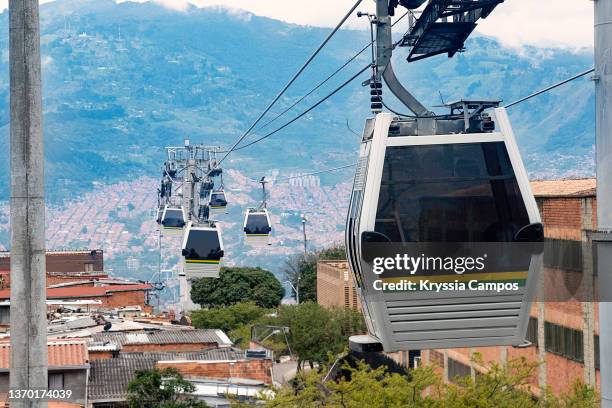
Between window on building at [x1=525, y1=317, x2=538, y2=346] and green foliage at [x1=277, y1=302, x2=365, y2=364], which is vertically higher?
→ window on building at [x1=525, y1=317, x2=538, y2=346]

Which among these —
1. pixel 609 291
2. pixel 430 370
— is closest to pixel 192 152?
pixel 430 370

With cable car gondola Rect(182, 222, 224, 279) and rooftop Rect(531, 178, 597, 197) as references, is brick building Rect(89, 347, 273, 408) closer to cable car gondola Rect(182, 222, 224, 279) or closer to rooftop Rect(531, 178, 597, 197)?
cable car gondola Rect(182, 222, 224, 279)

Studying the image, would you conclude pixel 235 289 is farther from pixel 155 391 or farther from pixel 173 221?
pixel 155 391

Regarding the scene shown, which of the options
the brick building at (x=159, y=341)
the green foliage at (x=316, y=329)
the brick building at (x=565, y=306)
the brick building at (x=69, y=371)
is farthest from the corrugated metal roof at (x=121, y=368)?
the green foliage at (x=316, y=329)

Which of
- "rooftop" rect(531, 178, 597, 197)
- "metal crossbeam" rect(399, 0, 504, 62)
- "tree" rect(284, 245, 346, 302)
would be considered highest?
"metal crossbeam" rect(399, 0, 504, 62)

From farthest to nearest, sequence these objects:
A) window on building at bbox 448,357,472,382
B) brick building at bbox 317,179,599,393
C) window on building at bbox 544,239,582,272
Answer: window on building at bbox 448,357,472,382, brick building at bbox 317,179,599,393, window on building at bbox 544,239,582,272

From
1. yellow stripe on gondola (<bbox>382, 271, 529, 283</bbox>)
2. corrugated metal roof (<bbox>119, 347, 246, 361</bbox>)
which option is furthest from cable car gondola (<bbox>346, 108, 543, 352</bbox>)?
corrugated metal roof (<bbox>119, 347, 246, 361</bbox>)

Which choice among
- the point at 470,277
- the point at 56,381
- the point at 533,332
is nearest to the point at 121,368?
the point at 56,381
